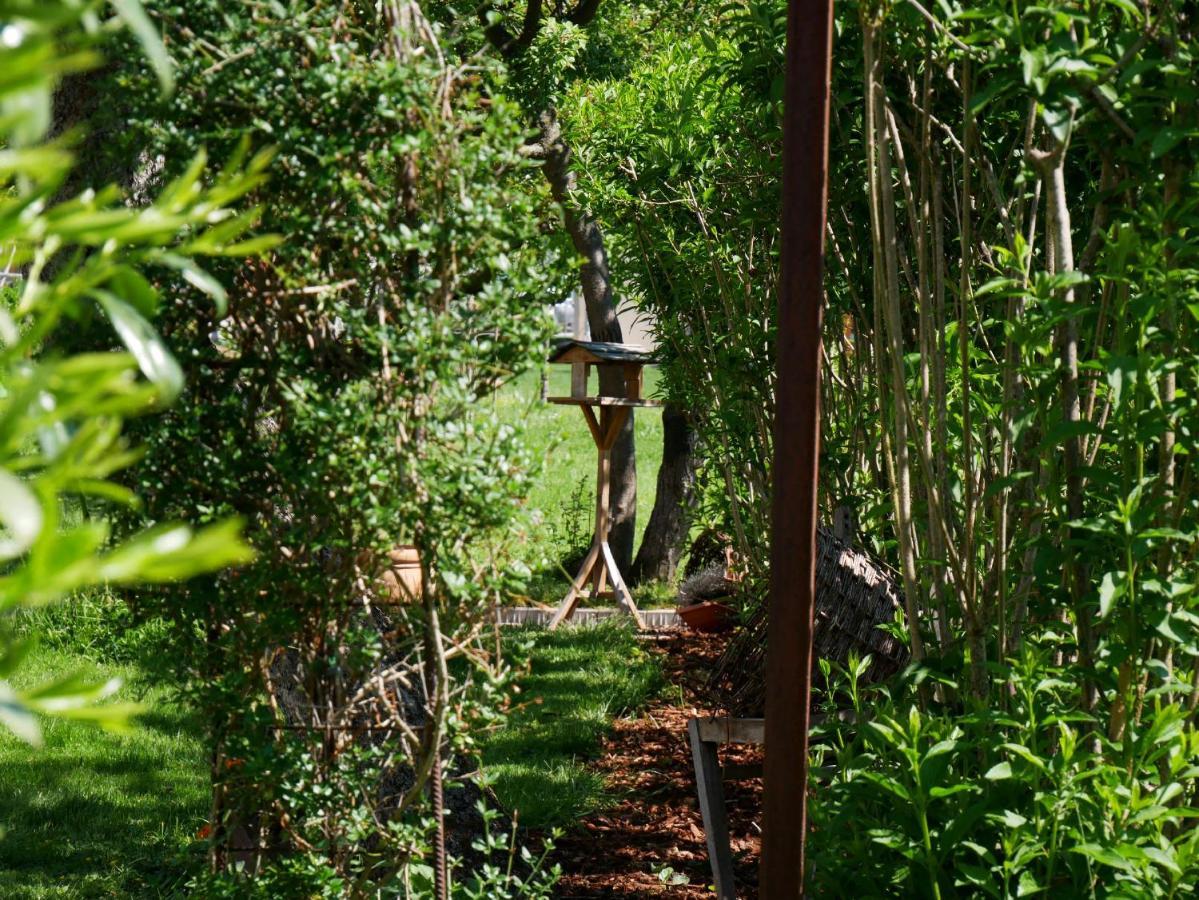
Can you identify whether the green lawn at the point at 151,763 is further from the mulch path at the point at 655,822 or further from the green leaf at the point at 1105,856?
the green leaf at the point at 1105,856

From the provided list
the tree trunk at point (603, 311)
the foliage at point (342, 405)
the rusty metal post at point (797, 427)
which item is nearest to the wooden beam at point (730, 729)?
the rusty metal post at point (797, 427)

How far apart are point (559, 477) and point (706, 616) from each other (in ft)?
15.7

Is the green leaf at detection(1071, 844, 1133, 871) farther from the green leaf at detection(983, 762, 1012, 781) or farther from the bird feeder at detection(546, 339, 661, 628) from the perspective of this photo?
the bird feeder at detection(546, 339, 661, 628)

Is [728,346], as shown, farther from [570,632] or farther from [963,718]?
[570,632]

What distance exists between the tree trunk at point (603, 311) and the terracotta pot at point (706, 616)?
1.56 metres

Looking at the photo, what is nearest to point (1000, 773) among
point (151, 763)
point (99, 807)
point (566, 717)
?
point (99, 807)

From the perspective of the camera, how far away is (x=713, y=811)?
3.63 metres

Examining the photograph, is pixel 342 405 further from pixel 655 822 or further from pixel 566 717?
pixel 566 717

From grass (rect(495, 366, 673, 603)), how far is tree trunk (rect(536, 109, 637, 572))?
30 cm

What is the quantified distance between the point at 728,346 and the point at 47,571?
14.1 ft

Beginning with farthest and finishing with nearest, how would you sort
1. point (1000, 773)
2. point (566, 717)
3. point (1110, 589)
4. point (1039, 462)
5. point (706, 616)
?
point (706, 616) → point (566, 717) → point (1039, 462) → point (1000, 773) → point (1110, 589)

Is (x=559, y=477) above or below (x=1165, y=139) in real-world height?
below

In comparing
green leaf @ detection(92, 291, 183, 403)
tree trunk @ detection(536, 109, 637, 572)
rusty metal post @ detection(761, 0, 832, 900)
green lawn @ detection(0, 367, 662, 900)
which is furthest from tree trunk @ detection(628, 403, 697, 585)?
green leaf @ detection(92, 291, 183, 403)

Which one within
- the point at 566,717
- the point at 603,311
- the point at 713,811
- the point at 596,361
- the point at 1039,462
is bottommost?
the point at 566,717
